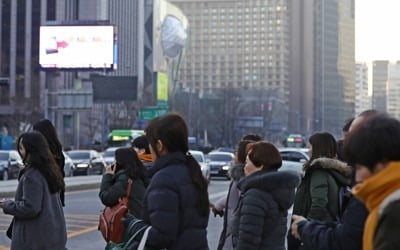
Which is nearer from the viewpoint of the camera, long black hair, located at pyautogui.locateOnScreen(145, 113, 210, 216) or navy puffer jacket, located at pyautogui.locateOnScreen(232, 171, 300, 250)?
long black hair, located at pyautogui.locateOnScreen(145, 113, 210, 216)

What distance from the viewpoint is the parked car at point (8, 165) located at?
32031 millimetres

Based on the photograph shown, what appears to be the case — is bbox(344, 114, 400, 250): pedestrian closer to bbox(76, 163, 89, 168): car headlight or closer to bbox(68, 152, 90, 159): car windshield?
bbox(76, 163, 89, 168): car headlight

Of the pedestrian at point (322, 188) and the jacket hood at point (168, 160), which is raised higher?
the jacket hood at point (168, 160)

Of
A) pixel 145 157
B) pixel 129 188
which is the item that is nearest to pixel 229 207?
pixel 129 188

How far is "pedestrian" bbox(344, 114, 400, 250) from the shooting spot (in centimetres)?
276

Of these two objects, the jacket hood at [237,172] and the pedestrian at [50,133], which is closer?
the jacket hood at [237,172]

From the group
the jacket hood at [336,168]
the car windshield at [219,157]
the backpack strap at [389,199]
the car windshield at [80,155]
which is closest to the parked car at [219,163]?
the car windshield at [219,157]

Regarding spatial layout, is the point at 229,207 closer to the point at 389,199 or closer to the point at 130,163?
the point at 130,163

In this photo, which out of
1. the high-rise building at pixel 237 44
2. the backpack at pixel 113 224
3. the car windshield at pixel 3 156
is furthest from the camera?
the high-rise building at pixel 237 44

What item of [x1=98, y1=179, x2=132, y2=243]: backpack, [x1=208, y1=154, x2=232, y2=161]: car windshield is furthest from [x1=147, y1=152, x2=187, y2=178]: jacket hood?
[x1=208, y1=154, x2=232, y2=161]: car windshield

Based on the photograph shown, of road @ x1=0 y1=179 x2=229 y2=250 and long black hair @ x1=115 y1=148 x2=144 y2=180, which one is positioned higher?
long black hair @ x1=115 y1=148 x2=144 y2=180

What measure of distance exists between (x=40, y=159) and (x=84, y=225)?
382 inches

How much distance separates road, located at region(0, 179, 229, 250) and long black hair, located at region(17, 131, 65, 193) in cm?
602

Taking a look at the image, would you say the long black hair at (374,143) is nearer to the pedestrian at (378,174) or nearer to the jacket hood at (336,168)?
the pedestrian at (378,174)
